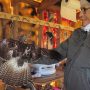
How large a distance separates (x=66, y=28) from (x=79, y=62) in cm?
106

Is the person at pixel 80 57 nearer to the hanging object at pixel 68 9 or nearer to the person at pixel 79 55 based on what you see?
the person at pixel 79 55

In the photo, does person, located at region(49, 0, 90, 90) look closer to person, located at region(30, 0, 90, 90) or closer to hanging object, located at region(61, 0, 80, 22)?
person, located at region(30, 0, 90, 90)

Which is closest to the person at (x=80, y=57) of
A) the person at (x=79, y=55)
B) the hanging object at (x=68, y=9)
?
the person at (x=79, y=55)

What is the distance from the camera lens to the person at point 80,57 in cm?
161

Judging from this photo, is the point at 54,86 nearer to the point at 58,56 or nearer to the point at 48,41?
the point at 48,41

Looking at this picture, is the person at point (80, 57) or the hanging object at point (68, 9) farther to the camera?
the hanging object at point (68, 9)

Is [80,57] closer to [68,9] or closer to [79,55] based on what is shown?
[79,55]

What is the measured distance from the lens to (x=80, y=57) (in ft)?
5.36

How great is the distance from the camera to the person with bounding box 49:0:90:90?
161cm

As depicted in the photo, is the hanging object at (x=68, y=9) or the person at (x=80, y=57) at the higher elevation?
the hanging object at (x=68, y=9)

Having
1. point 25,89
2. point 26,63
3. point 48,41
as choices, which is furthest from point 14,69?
point 48,41

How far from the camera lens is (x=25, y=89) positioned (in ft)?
5.17

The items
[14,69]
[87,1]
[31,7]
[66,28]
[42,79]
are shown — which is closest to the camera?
[14,69]

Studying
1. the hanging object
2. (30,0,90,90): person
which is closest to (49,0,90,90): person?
(30,0,90,90): person
